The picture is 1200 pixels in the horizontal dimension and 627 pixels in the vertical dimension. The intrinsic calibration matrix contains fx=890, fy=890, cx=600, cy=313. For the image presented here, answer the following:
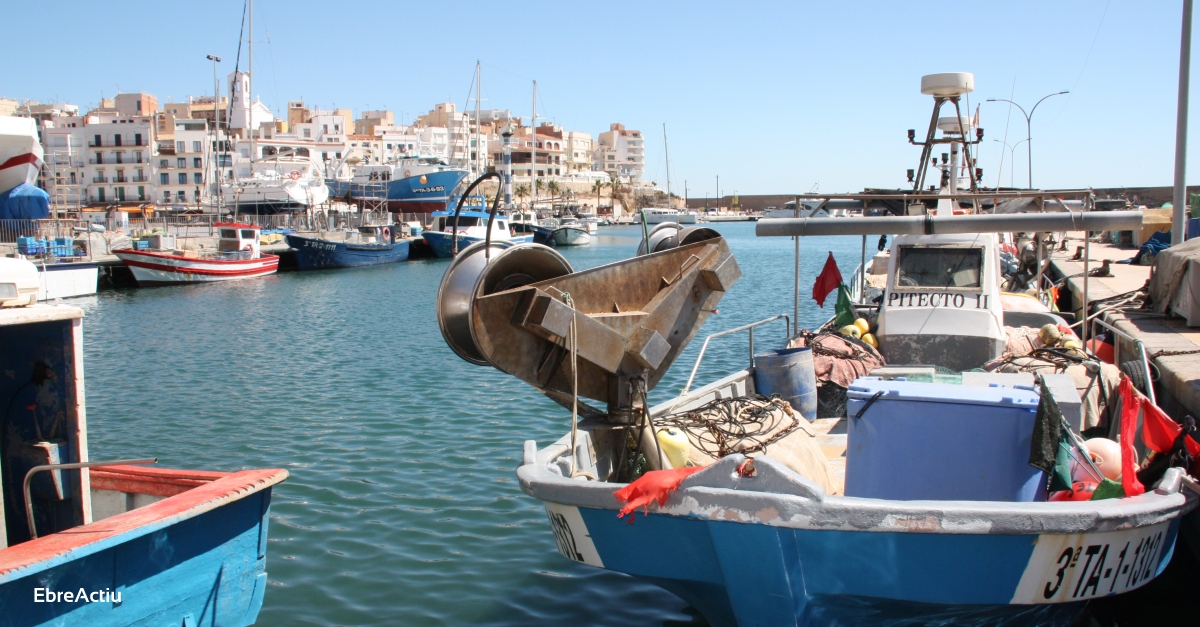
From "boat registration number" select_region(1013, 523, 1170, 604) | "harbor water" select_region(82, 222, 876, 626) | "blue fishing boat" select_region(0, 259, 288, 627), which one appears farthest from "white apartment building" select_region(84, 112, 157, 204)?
"boat registration number" select_region(1013, 523, 1170, 604)

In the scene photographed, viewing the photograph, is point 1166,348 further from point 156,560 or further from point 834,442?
point 156,560

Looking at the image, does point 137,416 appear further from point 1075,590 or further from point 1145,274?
point 1145,274

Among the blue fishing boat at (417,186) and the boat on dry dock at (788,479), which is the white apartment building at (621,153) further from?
the boat on dry dock at (788,479)

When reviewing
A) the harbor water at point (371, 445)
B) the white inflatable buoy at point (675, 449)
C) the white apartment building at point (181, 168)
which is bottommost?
the harbor water at point (371, 445)

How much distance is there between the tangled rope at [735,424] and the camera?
6.82 metres

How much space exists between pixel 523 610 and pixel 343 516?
3174 mm

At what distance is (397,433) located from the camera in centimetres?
1357

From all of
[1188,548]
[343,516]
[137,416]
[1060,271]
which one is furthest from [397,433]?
[1060,271]

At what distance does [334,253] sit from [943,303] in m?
48.7

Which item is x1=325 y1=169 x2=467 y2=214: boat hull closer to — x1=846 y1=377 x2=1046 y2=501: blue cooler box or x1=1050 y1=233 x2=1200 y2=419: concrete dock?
x1=1050 y1=233 x2=1200 y2=419: concrete dock

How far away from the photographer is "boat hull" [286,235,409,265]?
5269cm

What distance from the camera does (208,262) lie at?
139ft

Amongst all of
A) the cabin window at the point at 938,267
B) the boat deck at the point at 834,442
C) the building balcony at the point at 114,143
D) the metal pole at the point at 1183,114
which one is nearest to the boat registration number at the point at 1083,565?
the boat deck at the point at 834,442

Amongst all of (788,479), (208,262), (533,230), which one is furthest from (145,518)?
(533,230)
